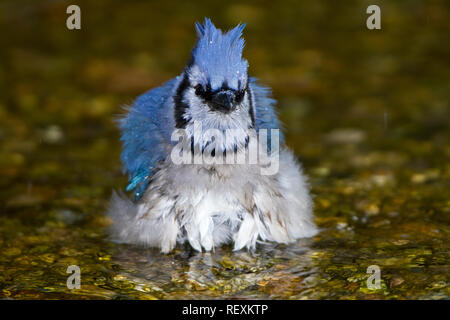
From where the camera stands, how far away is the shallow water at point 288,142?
3.49 m

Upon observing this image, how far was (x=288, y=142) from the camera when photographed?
17.7 feet

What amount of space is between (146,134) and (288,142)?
1.70m

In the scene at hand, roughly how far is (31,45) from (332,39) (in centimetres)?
295

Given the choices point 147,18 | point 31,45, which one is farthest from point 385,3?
point 31,45

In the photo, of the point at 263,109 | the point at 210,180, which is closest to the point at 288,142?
the point at 263,109

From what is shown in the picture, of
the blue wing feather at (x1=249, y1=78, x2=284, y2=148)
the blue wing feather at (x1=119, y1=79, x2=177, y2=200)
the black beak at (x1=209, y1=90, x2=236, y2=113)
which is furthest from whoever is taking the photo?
the blue wing feather at (x1=249, y1=78, x2=284, y2=148)

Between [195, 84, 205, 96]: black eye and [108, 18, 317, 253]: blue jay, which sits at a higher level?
[195, 84, 205, 96]: black eye

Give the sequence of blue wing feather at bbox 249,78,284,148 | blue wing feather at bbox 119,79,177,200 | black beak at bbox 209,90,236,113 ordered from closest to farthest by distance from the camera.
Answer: black beak at bbox 209,90,236,113, blue wing feather at bbox 119,79,177,200, blue wing feather at bbox 249,78,284,148

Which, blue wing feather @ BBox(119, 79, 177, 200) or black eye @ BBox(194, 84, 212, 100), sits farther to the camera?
blue wing feather @ BBox(119, 79, 177, 200)

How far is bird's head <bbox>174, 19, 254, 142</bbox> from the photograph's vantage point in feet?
11.5

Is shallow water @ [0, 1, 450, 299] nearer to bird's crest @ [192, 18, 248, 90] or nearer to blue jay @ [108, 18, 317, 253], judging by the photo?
blue jay @ [108, 18, 317, 253]

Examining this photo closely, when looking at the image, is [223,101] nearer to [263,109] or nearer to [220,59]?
[220,59]

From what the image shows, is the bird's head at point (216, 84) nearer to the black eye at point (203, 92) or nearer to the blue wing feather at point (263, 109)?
the black eye at point (203, 92)

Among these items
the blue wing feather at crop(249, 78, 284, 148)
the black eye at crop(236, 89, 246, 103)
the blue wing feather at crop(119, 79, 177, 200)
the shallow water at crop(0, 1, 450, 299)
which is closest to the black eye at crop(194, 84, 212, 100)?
the black eye at crop(236, 89, 246, 103)
